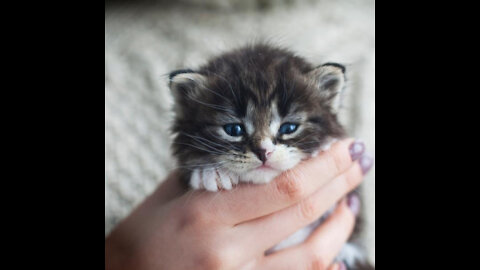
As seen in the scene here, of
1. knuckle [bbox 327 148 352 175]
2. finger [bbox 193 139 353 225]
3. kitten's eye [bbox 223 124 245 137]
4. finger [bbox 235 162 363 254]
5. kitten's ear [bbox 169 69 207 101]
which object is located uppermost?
kitten's ear [bbox 169 69 207 101]

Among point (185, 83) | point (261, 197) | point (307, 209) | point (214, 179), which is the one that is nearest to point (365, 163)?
point (307, 209)

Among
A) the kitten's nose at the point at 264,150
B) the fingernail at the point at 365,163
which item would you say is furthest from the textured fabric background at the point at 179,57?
the kitten's nose at the point at 264,150

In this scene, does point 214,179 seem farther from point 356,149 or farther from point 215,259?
point 356,149

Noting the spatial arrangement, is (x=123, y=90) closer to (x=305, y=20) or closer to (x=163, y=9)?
(x=163, y=9)

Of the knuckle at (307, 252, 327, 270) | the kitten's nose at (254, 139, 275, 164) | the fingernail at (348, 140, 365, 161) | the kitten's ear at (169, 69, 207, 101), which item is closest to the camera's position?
the kitten's nose at (254, 139, 275, 164)

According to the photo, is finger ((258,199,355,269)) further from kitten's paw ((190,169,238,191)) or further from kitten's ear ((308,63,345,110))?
kitten's ear ((308,63,345,110))

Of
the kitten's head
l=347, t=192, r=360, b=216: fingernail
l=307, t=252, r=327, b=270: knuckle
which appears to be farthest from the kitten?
l=347, t=192, r=360, b=216: fingernail

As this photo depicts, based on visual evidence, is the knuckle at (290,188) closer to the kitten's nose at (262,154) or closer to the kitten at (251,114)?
the kitten at (251,114)
